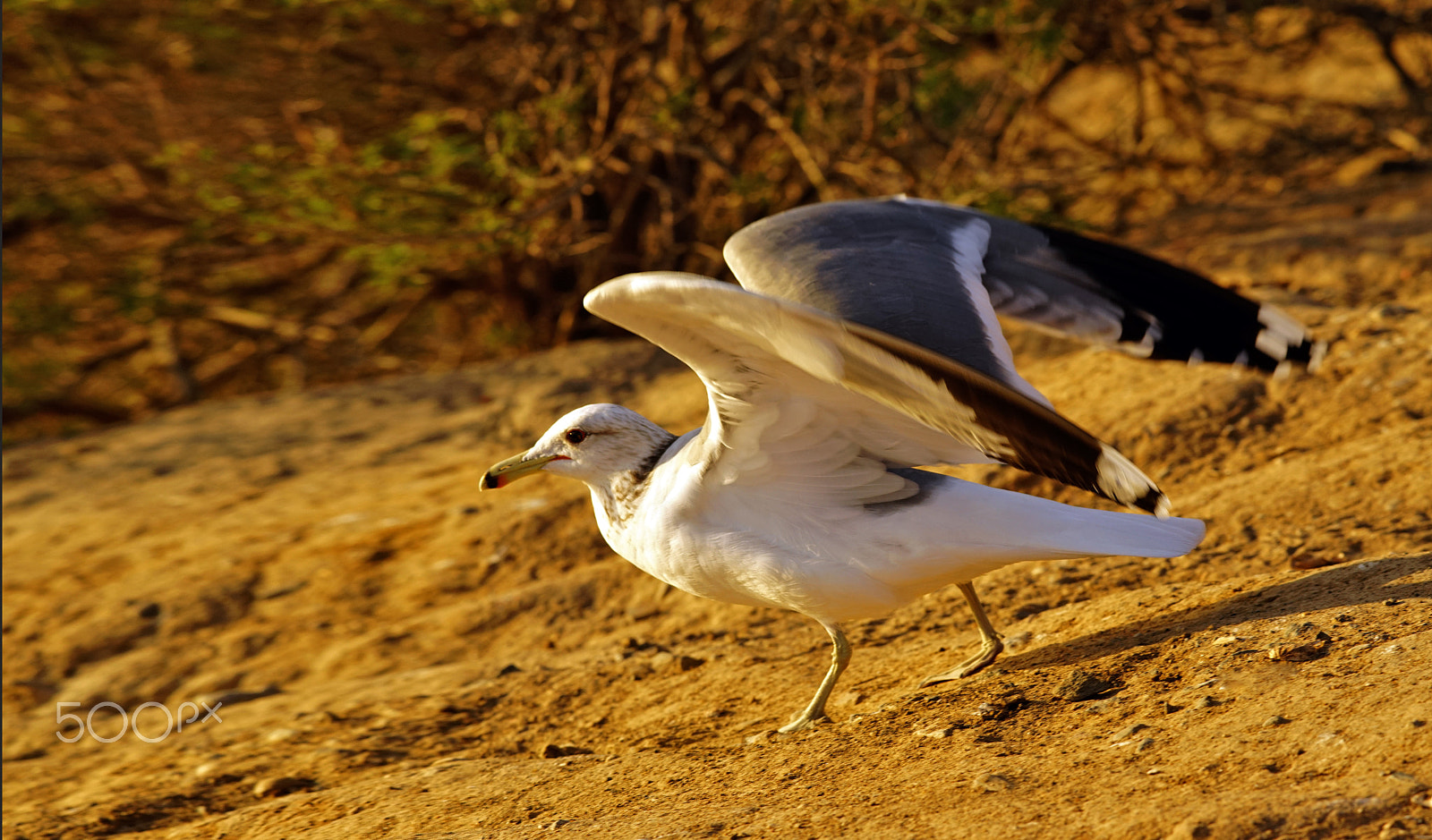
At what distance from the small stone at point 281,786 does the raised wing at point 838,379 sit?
1635mm

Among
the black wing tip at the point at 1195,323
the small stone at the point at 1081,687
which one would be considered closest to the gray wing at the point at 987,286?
the black wing tip at the point at 1195,323

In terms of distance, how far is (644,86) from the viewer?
21.9 feet

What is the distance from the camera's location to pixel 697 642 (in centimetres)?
378

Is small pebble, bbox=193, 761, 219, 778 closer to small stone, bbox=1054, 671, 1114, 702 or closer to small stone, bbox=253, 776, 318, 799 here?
small stone, bbox=253, 776, 318, 799

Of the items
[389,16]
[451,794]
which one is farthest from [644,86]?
[451,794]

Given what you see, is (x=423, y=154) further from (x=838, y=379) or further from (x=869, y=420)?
(x=838, y=379)

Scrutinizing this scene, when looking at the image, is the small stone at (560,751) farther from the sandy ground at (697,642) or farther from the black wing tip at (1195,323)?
the black wing tip at (1195,323)

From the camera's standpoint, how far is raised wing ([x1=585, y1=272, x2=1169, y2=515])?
6.63 feet

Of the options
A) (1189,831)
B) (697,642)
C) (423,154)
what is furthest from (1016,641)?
(423,154)

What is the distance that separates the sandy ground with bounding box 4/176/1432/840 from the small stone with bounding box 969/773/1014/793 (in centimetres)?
1

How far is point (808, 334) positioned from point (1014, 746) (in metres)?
1.00
